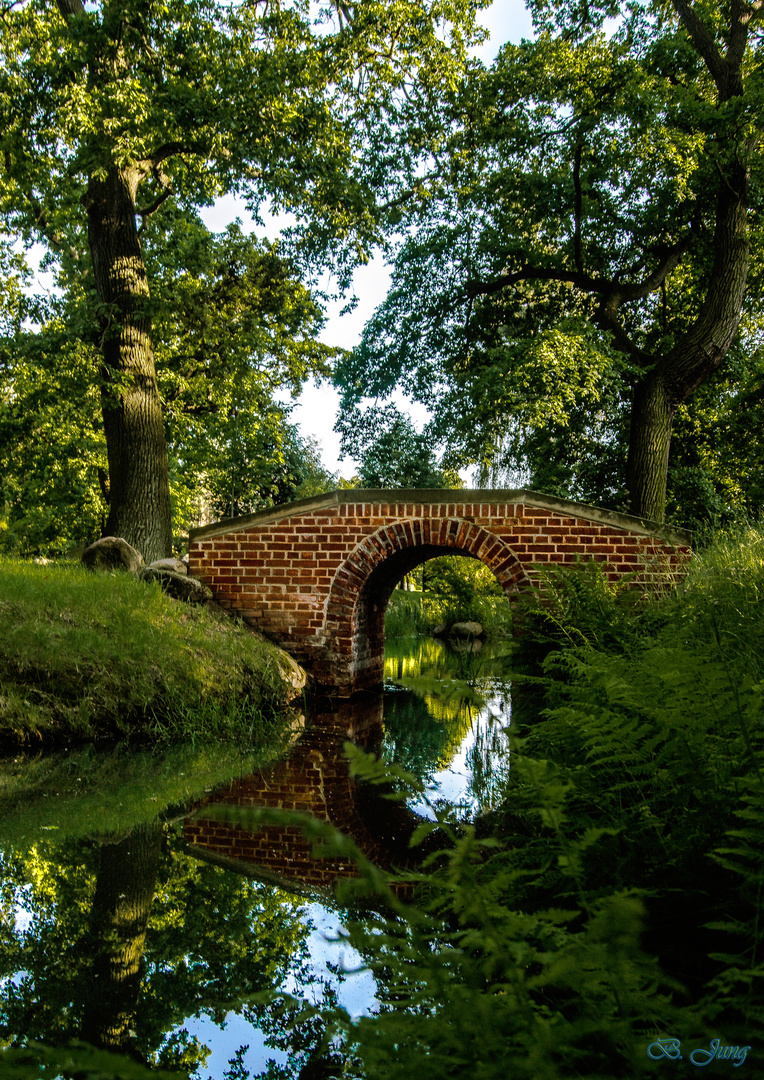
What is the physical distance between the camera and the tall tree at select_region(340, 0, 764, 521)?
11859 millimetres

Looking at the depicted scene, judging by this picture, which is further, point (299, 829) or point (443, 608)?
point (443, 608)

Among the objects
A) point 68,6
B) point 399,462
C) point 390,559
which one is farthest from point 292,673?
point 399,462

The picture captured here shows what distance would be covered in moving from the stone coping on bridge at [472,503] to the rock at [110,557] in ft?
3.96

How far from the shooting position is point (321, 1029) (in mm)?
2400

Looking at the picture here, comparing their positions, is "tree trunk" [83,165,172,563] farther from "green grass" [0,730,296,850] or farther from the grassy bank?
"green grass" [0,730,296,850]

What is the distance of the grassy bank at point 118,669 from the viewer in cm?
639

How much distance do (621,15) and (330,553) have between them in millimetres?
11090

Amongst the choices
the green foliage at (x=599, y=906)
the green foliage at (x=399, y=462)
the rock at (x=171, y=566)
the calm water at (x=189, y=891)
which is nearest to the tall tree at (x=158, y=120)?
the rock at (x=171, y=566)

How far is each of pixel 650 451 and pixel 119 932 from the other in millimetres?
11978

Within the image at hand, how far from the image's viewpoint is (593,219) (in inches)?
547

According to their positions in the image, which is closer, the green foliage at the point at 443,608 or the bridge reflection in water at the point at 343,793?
the bridge reflection in water at the point at 343,793

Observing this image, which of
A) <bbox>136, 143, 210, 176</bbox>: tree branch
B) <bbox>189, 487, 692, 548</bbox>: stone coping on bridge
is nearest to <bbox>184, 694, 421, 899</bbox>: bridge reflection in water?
<bbox>189, 487, 692, 548</bbox>: stone coping on bridge

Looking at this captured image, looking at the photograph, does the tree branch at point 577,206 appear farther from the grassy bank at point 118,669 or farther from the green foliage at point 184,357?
the grassy bank at point 118,669

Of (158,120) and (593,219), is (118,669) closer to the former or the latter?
(158,120)
